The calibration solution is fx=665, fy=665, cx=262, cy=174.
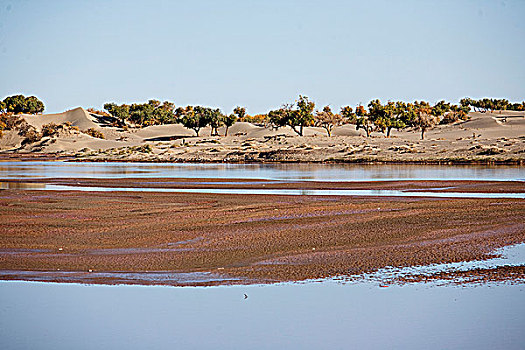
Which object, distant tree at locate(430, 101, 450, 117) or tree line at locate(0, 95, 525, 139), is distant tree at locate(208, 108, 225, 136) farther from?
distant tree at locate(430, 101, 450, 117)

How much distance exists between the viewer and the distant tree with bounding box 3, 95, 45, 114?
184600mm

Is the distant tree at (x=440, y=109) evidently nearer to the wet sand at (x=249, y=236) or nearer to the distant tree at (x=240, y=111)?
the distant tree at (x=240, y=111)

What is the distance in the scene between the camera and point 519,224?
717 inches

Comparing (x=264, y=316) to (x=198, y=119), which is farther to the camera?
(x=198, y=119)

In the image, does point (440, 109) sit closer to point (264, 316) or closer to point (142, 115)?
point (142, 115)

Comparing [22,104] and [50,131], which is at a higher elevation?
[22,104]

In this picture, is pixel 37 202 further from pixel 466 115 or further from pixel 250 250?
pixel 466 115

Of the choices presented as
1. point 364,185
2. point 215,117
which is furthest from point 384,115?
point 364,185

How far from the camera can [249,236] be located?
16828mm

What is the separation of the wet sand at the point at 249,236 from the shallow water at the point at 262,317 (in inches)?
32.6

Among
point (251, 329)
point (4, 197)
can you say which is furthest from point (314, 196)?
point (251, 329)

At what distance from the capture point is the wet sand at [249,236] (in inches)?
524

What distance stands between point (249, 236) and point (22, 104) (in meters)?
185

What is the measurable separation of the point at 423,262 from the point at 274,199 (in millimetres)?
13752
